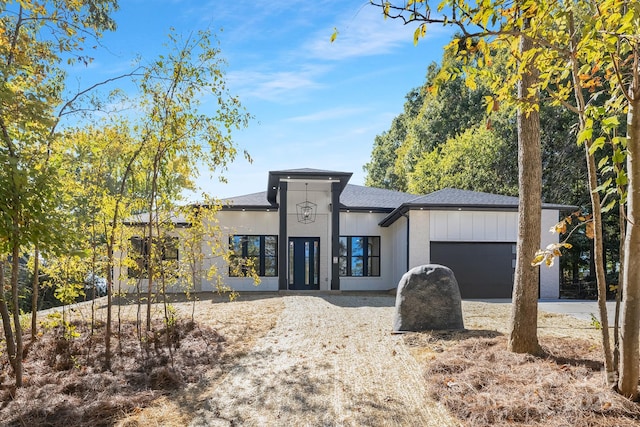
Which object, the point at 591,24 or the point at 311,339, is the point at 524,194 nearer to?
the point at 591,24

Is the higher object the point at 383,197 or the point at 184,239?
the point at 383,197

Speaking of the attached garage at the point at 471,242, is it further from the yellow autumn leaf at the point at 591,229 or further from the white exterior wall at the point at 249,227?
the yellow autumn leaf at the point at 591,229

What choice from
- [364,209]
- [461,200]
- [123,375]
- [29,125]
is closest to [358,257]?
[364,209]

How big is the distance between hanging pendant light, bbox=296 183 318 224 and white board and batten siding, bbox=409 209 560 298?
4.12 m

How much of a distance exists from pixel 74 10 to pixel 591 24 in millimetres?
6613

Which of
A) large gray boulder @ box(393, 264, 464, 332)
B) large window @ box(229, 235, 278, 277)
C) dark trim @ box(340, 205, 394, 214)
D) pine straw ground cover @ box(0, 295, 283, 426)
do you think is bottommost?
pine straw ground cover @ box(0, 295, 283, 426)

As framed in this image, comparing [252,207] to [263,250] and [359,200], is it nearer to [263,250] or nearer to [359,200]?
[263,250]

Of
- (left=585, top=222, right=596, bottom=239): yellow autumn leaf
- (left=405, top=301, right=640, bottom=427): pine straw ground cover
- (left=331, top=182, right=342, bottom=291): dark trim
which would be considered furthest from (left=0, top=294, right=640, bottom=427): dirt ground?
(left=331, top=182, right=342, bottom=291): dark trim

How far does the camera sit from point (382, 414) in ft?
13.2

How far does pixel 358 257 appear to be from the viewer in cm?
1698

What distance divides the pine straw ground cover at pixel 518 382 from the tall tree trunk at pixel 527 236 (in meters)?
0.31

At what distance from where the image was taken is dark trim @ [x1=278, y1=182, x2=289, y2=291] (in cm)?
1566

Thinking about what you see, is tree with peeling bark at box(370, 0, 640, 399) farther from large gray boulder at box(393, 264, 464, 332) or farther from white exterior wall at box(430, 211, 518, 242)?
white exterior wall at box(430, 211, 518, 242)

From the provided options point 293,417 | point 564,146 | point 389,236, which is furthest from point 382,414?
point 564,146
